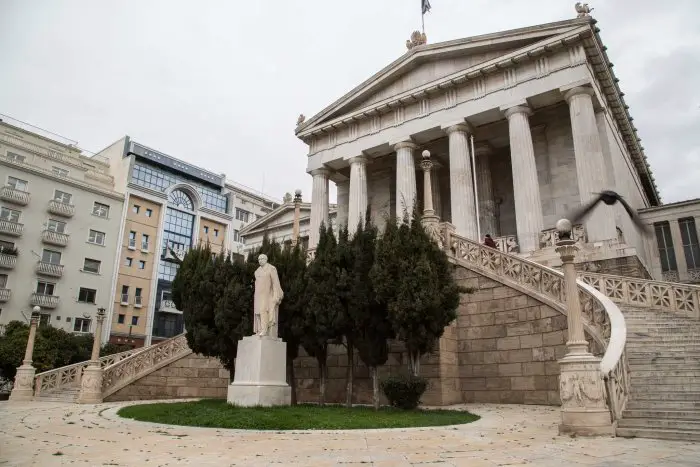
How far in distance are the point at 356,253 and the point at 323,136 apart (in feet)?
75.1

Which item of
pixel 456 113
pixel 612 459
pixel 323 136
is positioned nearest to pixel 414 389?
pixel 612 459

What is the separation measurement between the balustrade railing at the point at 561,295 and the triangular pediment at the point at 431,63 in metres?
14.8

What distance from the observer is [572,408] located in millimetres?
8766

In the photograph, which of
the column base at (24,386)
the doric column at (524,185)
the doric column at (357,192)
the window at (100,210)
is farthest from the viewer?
the window at (100,210)

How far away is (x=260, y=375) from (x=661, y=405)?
864cm

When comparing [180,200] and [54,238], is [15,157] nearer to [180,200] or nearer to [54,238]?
[54,238]

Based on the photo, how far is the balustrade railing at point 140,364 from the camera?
20.1 metres

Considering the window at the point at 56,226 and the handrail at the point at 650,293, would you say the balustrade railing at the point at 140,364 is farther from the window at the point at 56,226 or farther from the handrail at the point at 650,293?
the window at the point at 56,226

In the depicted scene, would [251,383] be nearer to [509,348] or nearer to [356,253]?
[356,253]

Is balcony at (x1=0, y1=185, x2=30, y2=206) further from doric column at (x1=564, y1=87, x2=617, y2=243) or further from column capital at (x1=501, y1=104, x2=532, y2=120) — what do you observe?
doric column at (x1=564, y1=87, x2=617, y2=243)

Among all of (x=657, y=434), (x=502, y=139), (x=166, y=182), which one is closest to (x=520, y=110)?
(x=502, y=139)

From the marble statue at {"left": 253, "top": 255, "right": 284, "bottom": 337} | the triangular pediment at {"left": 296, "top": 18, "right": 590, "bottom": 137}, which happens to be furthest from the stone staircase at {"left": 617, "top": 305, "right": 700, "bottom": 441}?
the triangular pediment at {"left": 296, "top": 18, "right": 590, "bottom": 137}

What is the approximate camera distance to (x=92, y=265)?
150 feet

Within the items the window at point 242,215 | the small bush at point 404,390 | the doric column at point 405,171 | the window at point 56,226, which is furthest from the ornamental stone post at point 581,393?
the window at point 242,215
